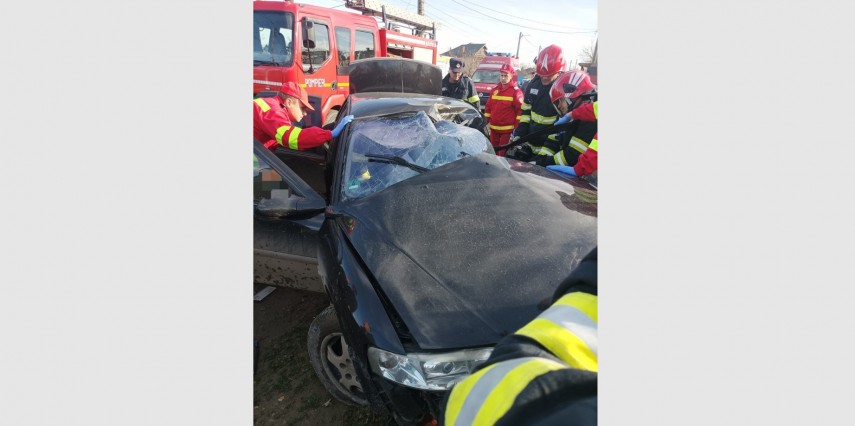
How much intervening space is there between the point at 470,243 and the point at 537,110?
137 inches

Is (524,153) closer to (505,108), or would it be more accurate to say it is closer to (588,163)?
(588,163)

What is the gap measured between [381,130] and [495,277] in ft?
4.83

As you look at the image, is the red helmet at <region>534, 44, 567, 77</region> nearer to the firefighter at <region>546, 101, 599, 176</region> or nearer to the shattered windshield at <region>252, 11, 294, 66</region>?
the firefighter at <region>546, 101, 599, 176</region>

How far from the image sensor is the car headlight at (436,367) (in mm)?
1587

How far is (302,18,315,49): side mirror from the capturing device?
646 centimetres

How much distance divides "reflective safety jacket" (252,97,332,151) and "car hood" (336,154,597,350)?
1004 mm

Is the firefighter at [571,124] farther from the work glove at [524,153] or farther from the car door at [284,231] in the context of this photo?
the car door at [284,231]

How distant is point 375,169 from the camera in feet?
8.35

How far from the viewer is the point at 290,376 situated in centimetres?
256

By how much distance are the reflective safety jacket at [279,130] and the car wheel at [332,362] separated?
4.59 ft

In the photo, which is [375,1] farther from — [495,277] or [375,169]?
[495,277]

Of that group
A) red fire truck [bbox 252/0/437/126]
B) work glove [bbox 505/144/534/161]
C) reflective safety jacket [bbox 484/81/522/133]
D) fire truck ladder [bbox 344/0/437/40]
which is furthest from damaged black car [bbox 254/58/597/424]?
fire truck ladder [bbox 344/0/437/40]

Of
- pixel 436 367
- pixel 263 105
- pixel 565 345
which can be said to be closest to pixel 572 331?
pixel 565 345

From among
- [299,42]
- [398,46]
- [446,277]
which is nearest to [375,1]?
[398,46]
